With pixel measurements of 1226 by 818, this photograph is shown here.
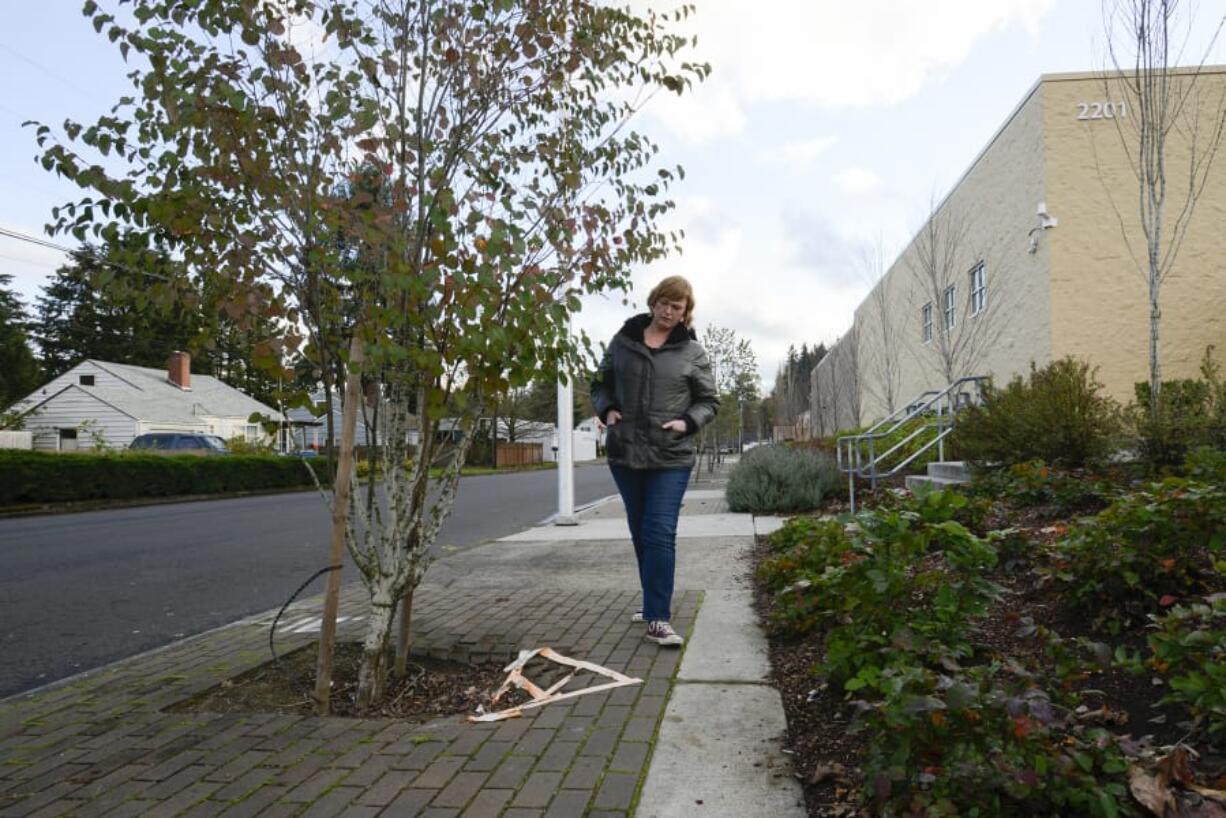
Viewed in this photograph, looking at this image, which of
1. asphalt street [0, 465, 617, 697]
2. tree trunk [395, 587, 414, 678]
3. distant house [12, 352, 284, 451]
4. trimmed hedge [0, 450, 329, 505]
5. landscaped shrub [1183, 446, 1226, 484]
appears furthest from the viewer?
distant house [12, 352, 284, 451]

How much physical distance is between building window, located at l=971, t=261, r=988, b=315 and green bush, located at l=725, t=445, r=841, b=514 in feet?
20.3

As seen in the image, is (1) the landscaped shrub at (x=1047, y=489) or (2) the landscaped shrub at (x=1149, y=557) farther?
(1) the landscaped shrub at (x=1047, y=489)

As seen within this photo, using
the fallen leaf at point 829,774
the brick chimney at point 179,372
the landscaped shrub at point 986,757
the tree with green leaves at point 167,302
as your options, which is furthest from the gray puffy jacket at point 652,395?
the brick chimney at point 179,372

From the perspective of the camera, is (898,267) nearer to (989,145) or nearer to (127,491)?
(989,145)

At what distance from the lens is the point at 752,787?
2281mm

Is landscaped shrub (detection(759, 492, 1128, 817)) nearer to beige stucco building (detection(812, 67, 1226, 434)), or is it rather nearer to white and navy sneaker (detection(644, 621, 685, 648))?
white and navy sneaker (detection(644, 621, 685, 648))

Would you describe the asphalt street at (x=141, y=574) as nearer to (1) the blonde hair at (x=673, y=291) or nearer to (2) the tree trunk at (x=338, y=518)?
(2) the tree trunk at (x=338, y=518)

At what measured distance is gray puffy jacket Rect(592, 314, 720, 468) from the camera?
393cm

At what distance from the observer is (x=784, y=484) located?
10.6 m

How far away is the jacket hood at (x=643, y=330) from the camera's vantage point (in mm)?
4133

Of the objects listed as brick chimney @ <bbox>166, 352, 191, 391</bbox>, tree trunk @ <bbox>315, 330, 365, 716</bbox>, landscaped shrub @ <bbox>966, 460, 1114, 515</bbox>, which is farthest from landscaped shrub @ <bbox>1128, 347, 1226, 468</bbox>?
brick chimney @ <bbox>166, 352, 191, 391</bbox>

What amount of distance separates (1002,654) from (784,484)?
7846 millimetres

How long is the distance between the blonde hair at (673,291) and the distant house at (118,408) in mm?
31974

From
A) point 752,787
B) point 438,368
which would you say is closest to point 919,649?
point 752,787
